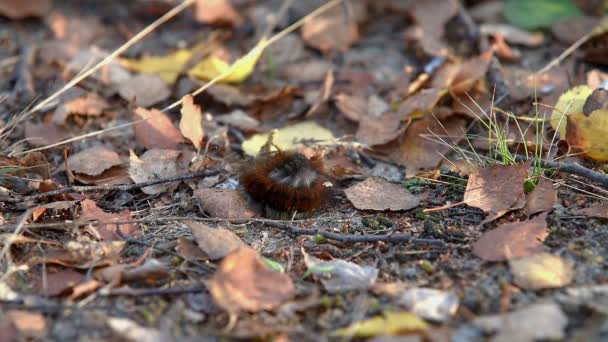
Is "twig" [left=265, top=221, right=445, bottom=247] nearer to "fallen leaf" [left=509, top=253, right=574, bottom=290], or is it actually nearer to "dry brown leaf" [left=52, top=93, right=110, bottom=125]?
"fallen leaf" [left=509, top=253, right=574, bottom=290]

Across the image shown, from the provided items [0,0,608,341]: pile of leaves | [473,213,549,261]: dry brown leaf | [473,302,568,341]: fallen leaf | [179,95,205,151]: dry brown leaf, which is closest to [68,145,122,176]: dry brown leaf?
[0,0,608,341]: pile of leaves

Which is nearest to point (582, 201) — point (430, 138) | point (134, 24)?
point (430, 138)

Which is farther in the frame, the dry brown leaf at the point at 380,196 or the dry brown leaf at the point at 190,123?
the dry brown leaf at the point at 190,123

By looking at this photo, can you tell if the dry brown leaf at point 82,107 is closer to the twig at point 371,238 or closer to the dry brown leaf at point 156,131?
the dry brown leaf at point 156,131

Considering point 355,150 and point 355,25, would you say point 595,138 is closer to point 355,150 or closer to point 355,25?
point 355,150

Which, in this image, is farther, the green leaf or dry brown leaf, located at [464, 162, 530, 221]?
the green leaf

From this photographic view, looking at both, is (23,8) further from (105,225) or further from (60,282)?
(60,282)

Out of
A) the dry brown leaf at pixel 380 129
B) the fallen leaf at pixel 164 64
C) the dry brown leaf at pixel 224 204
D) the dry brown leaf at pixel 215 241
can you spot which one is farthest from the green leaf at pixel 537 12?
the dry brown leaf at pixel 215 241
